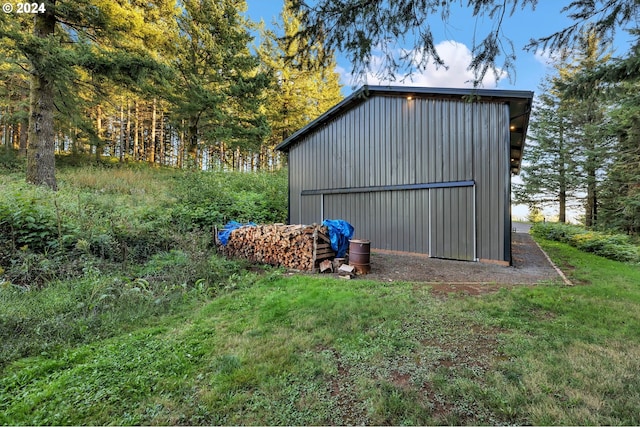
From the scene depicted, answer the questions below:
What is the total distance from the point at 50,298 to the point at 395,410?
3.96 metres

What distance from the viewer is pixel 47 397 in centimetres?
191

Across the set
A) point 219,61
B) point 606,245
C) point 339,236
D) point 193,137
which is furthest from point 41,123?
point 606,245

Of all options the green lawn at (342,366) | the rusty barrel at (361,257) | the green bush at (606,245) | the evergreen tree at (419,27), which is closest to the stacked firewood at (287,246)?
the rusty barrel at (361,257)

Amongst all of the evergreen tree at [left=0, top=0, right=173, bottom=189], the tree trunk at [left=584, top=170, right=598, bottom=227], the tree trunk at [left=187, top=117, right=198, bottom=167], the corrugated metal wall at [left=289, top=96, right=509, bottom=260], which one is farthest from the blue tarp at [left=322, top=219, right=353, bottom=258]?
the tree trunk at [left=584, top=170, right=598, bottom=227]

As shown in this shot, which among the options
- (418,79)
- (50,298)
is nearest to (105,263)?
(50,298)

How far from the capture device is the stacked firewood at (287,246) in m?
5.84

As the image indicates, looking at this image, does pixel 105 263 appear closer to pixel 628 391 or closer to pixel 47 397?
pixel 47 397

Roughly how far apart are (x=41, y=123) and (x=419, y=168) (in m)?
10.3

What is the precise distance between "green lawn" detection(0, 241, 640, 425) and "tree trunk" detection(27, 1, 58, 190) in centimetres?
630

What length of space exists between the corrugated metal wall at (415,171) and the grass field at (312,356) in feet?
9.51

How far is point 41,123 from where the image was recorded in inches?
304

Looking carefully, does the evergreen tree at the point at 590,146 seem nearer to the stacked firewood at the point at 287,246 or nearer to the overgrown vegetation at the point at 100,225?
the stacked firewood at the point at 287,246

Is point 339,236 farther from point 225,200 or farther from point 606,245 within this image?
point 606,245

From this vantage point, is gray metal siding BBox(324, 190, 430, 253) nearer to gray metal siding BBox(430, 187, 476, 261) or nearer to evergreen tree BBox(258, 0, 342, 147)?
gray metal siding BBox(430, 187, 476, 261)
